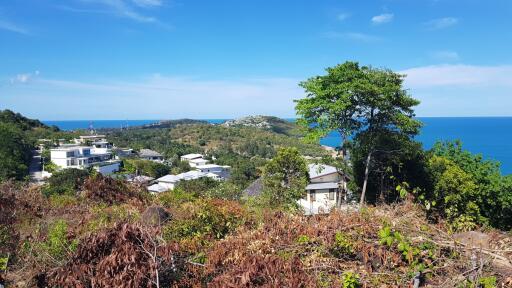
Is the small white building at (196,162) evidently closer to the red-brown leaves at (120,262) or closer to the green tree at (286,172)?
the green tree at (286,172)

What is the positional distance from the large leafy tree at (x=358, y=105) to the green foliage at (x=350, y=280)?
840cm

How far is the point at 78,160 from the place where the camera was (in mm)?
57688

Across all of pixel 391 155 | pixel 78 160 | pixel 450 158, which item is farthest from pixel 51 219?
pixel 78 160

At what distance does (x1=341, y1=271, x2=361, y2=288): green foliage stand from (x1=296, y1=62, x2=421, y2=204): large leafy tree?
840 centimetres

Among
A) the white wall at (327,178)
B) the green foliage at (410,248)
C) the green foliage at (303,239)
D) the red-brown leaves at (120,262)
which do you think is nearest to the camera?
the red-brown leaves at (120,262)

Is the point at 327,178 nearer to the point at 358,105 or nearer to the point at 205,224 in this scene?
the point at 358,105

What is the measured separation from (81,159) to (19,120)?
27.0 metres

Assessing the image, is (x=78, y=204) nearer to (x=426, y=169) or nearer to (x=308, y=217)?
(x=308, y=217)

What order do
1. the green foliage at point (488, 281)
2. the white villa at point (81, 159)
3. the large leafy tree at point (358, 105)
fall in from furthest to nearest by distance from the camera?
1. the white villa at point (81, 159)
2. the large leafy tree at point (358, 105)
3. the green foliage at point (488, 281)

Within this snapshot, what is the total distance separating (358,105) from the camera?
12258 millimetres

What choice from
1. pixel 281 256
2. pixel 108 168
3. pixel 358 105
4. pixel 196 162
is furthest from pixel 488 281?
pixel 196 162

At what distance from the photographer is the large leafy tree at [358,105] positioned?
38.5 ft

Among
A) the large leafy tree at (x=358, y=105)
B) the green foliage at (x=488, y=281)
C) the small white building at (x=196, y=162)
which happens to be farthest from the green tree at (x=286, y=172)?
the small white building at (x=196, y=162)

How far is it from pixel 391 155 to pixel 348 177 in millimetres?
4186
